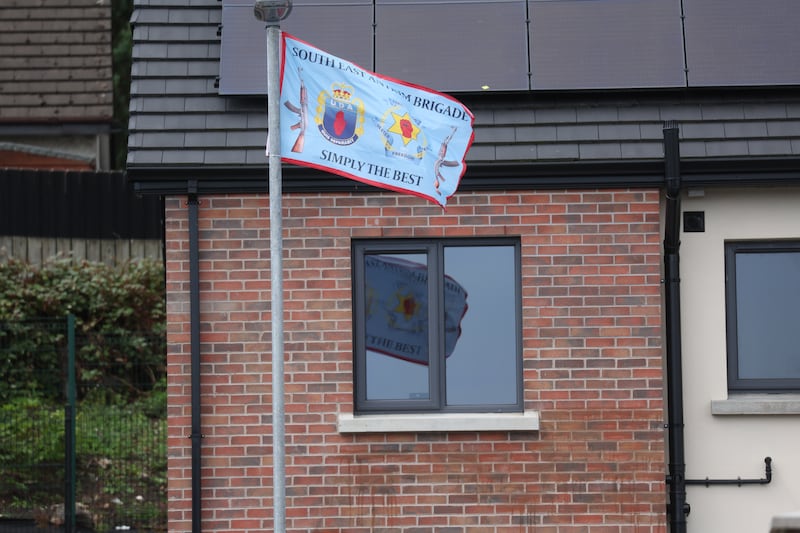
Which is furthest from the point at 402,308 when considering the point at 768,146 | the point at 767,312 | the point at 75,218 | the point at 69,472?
the point at 75,218

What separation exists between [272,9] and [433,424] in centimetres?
319

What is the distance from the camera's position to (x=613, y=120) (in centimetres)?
785

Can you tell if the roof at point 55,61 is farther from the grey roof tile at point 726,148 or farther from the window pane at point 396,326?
the grey roof tile at point 726,148

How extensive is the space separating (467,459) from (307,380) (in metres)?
1.21

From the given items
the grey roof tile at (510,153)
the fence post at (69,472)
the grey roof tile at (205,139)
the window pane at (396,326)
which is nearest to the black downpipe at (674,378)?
the grey roof tile at (510,153)

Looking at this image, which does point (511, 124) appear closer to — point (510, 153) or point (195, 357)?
point (510, 153)

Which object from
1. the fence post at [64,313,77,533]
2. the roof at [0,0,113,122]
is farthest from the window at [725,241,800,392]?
the roof at [0,0,113,122]

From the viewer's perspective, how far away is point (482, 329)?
7898 millimetres

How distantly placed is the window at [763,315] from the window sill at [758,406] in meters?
0.19

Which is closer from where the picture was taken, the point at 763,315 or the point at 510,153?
the point at 510,153

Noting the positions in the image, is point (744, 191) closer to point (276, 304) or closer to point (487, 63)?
point (487, 63)

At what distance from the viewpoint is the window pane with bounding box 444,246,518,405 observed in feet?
25.8

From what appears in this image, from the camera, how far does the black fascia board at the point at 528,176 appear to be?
7.63 m

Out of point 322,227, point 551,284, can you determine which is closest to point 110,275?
point 322,227
